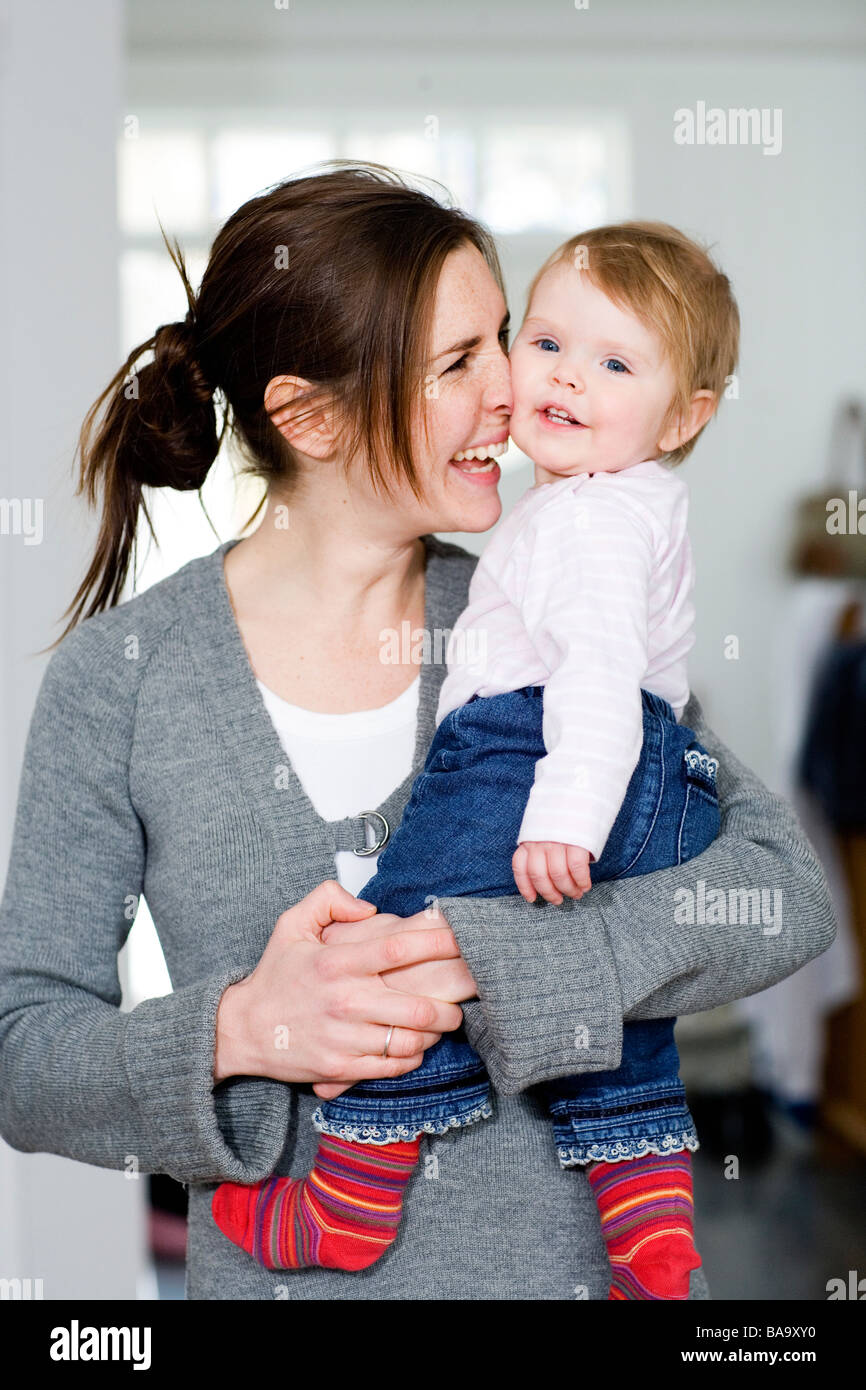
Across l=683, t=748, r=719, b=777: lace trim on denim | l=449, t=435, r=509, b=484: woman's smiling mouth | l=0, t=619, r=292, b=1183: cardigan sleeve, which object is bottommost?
l=0, t=619, r=292, b=1183: cardigan sleeve

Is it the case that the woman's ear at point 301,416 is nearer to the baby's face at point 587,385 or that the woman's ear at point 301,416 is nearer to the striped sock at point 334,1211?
the baby's face at point 587,385

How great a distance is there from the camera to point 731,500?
10.9 ft

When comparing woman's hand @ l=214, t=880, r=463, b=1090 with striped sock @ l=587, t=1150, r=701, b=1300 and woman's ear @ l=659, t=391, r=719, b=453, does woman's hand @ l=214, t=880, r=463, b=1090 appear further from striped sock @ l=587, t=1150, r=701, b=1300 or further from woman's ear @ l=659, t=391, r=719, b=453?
woman's ear @ l=659, t=391, r=719, b=453

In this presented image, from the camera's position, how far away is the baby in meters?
0.95

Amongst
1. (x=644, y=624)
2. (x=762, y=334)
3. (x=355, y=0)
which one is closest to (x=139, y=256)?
(x=355, y=0)

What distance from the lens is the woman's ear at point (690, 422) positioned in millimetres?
1118

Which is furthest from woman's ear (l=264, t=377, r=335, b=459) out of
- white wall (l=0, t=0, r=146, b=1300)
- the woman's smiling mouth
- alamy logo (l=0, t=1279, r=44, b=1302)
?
alamy logo (l=0, t=1279, r=44, b=1302)

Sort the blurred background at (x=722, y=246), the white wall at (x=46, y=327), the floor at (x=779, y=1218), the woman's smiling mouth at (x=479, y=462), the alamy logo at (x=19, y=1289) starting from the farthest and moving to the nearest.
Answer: the blurred background at (x=722, y=246)
the floor at (x=779, y=1218)
the white wall at (x=46, y=327)
the alamy logo at (x=19, y=1289)
the woman's smiling mouth at (x=479, y=462)

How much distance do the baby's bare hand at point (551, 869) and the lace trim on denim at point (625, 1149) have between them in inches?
8.5

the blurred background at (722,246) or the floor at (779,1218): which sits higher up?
the blurred background at (722,246)

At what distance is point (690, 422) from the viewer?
113 cm

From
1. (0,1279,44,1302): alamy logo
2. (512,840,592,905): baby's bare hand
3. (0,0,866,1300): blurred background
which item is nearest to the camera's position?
(512,840,592,905): baby's bare hand

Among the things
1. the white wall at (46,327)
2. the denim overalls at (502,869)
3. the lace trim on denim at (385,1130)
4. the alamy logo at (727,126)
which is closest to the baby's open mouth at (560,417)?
the denim overalls at (502,869)
